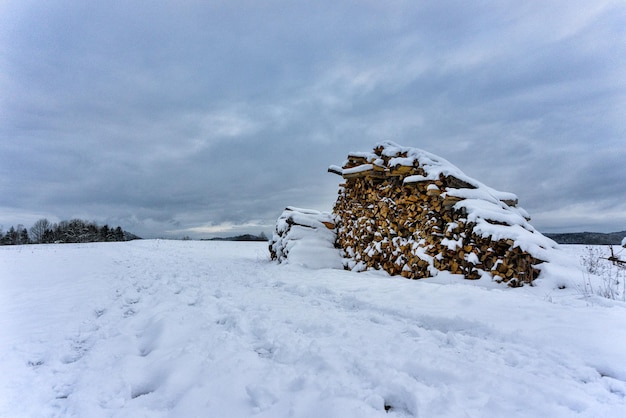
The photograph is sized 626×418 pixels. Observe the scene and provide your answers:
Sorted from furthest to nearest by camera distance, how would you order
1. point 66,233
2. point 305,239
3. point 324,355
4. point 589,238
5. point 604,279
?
point 66,233 → point 589,238 → point 305,239 → point 604,279 → point 324,355

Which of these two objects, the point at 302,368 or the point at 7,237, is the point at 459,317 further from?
the point at 7,237

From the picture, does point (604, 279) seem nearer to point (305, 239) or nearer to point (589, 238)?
point (305, 239)

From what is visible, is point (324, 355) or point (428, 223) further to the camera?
point (428, 223)

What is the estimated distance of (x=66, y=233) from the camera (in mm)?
44500

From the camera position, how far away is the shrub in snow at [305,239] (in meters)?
9.77

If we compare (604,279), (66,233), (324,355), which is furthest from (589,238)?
(66,233)

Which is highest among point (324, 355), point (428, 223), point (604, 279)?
point (428, 223)

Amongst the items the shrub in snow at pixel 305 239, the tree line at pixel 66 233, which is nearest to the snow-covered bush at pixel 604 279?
the shrub in snow at pixel 305 239

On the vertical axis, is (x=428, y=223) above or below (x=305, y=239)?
above

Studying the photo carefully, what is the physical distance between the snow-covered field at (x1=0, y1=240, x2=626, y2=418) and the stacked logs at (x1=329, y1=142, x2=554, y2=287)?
79 centimetres

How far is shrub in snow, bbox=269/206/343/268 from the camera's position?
9766 millimetres

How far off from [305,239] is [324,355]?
24.7 feet

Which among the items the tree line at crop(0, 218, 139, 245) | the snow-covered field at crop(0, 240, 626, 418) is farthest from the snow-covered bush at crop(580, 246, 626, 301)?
the tree line at crop(0, 218, 139, 245)

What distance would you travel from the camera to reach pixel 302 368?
2.66 m
